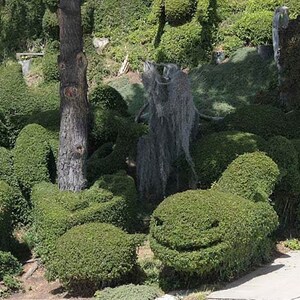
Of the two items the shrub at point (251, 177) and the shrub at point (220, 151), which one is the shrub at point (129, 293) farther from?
the shrub at point (220, 151)

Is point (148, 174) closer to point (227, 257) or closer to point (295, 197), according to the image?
point (295, 197)

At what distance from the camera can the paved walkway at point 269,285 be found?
7.61m

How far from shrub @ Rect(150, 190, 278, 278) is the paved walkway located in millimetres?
244

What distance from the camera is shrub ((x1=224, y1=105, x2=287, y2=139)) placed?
11609mm

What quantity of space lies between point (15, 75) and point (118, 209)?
14.2 feet

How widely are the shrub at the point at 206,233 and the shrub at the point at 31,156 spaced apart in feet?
10.4

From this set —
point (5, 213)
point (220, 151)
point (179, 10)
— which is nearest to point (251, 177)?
point (220, 151)

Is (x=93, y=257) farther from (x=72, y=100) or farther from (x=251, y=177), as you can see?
(x=72, y=100)

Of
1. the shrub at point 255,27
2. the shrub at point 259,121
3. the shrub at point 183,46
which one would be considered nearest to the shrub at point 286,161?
the shrub at point 259,121

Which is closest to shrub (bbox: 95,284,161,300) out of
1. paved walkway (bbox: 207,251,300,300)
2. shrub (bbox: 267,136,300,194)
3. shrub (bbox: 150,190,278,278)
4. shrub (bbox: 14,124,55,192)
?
shrub (bbox: 150,190,278,278)

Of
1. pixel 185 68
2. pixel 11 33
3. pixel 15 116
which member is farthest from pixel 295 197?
pixel 11 33

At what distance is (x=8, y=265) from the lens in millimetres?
9867

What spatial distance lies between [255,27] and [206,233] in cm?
1188

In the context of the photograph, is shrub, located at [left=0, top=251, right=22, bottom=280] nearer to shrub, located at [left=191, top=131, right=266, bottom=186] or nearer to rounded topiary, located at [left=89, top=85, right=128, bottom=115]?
shrub, located at [left=191, top=131, right=266, bottom=186]
